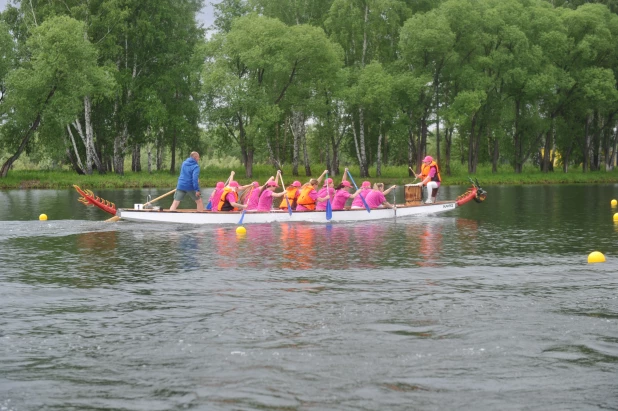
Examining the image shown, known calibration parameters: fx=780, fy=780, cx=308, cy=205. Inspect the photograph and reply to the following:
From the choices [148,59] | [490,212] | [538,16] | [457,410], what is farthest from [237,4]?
[457,410]

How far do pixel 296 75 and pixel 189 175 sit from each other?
37.7 meters

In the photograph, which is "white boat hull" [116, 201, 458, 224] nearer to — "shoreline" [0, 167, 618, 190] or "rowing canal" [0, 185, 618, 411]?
"rowing canal" [0, 185, 618, 411]

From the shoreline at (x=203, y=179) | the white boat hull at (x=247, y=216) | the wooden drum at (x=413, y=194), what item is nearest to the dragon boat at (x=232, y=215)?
the white boat hull at (x=247, y=216)

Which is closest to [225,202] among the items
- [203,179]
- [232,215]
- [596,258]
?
[232,215]

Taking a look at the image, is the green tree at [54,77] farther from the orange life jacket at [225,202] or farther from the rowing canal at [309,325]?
the rowing canal at [309,325]

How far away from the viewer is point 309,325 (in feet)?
35.8

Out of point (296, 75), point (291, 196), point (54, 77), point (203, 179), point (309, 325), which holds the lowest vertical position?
point (309, 325)

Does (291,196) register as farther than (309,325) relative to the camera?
Yes

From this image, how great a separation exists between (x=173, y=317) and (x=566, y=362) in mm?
5579

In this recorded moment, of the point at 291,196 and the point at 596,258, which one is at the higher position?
the point at 291,196

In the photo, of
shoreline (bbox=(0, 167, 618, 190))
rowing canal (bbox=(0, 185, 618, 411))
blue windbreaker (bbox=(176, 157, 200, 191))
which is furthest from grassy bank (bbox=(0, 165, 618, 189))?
rowing canal (bbox=(0, 185, 618, 411))

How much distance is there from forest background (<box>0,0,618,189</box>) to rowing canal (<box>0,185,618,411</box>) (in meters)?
37.2

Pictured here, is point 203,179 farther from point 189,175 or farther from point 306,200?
point 189,175

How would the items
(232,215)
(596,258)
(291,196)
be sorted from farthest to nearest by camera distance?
(291,196) < (232,215) < (596,258)
